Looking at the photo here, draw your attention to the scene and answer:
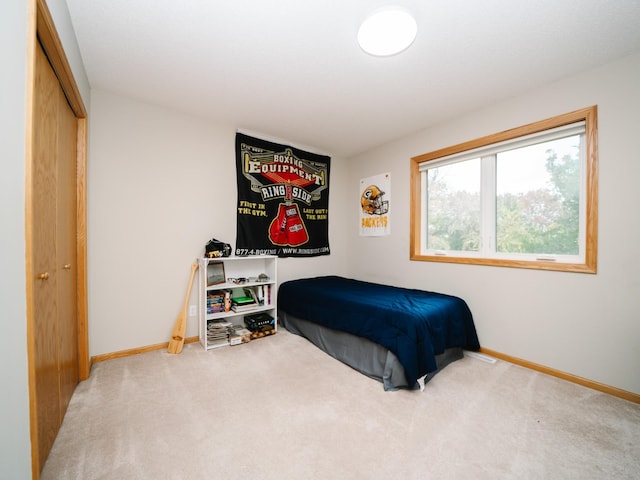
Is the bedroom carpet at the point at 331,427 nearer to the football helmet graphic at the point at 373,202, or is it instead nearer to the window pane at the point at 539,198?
the window pane at the point at 539,198

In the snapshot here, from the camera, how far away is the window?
2.10m

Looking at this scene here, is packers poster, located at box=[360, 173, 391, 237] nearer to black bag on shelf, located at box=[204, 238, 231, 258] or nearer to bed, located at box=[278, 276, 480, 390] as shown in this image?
bed, located at box=[278, 276, 480, 390]

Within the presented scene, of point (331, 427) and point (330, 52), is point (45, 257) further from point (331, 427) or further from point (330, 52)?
point (330, 52)

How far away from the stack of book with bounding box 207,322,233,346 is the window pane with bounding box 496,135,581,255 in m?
2.91

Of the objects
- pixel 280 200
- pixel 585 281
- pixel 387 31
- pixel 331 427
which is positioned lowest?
pixel 331 427

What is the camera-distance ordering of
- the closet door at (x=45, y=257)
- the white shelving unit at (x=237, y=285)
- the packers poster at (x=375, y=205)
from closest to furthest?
the closet door at (x=45, y=257)
the white shelving unit at (x=237, y=285)
the packers poster at (x=375, y=205)

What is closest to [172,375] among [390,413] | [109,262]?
[109,262]

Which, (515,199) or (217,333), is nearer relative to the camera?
(515,199)

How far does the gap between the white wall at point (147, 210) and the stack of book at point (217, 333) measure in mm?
243

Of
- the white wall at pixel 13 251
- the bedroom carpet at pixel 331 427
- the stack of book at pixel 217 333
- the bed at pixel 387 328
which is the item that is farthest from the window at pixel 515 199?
the white wall at pixel 13 251

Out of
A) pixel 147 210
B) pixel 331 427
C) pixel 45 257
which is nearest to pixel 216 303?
pixel 147 210

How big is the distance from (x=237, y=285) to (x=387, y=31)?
248 cm

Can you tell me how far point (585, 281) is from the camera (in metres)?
Answer: 2.03

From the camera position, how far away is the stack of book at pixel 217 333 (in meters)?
2.69
